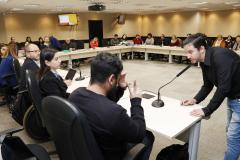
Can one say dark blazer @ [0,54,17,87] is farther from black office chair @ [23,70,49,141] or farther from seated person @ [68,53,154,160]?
seated person @ [68,53,154,160]

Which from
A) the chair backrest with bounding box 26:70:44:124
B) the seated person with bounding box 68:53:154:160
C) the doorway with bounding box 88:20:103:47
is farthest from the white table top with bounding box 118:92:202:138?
the doorway with bounding box 88:20:103:47

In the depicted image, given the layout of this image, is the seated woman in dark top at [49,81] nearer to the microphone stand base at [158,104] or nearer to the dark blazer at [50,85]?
the dark blazer at [50,85]

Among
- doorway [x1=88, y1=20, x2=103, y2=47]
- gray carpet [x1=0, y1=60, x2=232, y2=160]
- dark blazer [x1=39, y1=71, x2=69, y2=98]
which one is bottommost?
gray carpet [x1=0, y1=60, x2=232, y2=160]

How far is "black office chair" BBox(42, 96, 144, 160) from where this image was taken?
98 cm

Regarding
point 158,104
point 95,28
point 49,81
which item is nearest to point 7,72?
point 49,81

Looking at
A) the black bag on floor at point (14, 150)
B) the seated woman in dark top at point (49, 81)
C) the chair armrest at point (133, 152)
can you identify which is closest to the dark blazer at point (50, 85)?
the seated woman in dark top at point (49, 81)

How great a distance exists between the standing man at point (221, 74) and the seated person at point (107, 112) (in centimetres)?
71

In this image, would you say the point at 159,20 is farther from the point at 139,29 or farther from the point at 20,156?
the point at 20,156

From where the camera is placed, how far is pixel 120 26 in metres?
14.6

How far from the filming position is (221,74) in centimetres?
162

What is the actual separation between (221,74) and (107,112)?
3.30 ft

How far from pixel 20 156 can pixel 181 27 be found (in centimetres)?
1355

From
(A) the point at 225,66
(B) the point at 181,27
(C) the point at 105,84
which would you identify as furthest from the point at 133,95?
(B) the point at 181,27

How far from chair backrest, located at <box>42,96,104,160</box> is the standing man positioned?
3.50 feet
